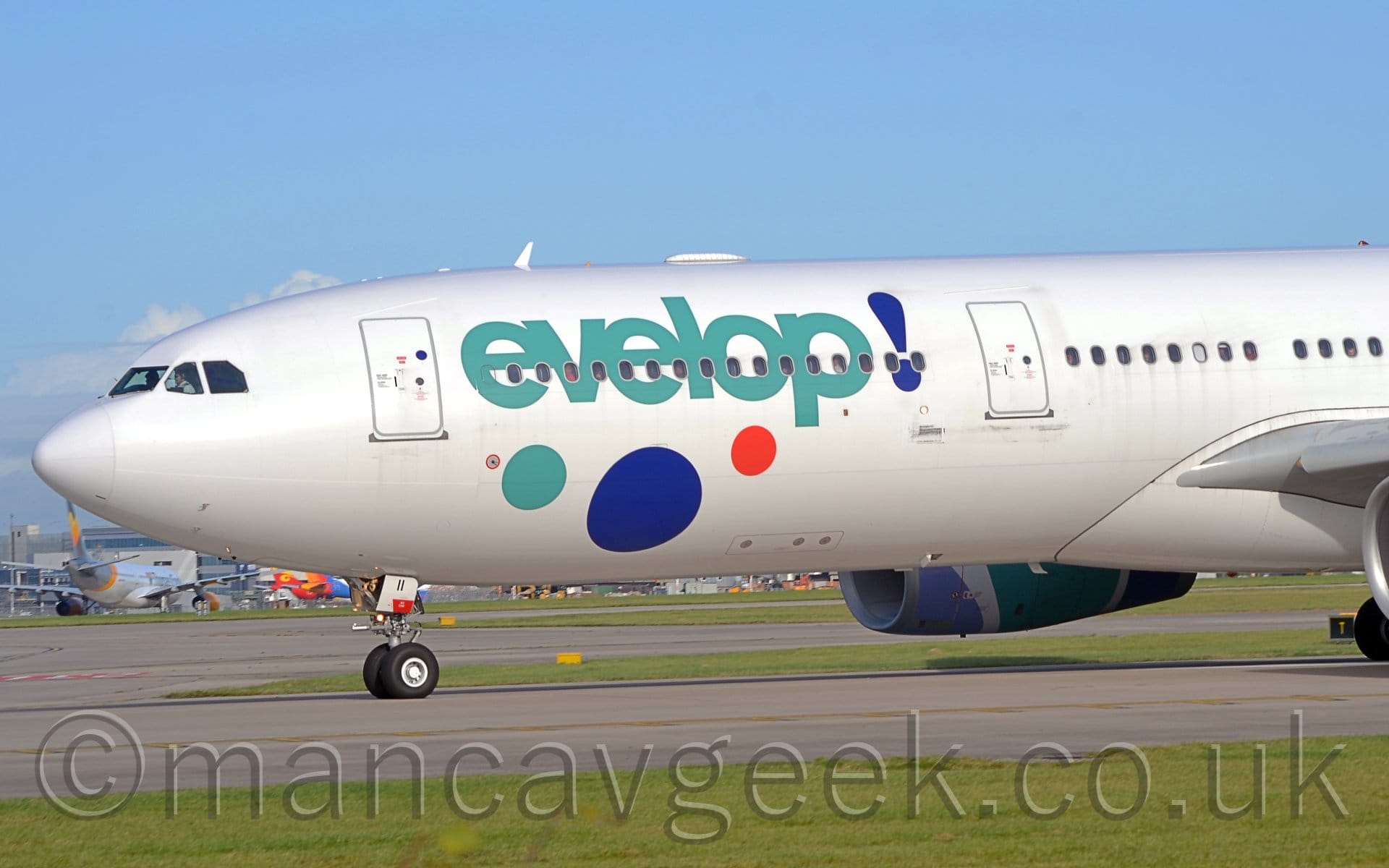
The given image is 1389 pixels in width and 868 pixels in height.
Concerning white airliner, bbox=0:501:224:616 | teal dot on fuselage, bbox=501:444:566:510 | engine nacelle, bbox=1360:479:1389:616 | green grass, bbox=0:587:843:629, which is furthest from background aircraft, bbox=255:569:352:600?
engine nacelle, bbox=1360:479:1389:616

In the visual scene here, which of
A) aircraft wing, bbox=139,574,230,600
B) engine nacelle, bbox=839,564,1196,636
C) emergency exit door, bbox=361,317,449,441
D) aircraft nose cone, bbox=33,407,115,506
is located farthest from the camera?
aircraft wing, bbox=139,574,230,600

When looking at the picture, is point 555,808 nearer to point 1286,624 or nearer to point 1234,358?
point 1234,358

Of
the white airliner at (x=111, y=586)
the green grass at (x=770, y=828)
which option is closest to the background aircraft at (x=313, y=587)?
the white airliner at (x=111, y=586)

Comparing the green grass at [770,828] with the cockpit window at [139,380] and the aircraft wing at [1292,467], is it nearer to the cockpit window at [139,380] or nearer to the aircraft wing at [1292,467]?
the cockpit window at [139,380]

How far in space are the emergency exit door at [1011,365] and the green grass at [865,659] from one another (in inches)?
194

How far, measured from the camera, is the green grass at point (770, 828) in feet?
28.0

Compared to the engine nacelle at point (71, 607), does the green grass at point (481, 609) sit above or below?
above

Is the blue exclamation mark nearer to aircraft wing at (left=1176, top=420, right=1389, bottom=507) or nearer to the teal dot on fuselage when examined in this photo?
aircraft wing at (left=1176, top=420, right=1389, bottom=507)

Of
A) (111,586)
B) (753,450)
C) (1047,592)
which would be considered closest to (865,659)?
(1047,592)

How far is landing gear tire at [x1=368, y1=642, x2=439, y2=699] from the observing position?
726 inches

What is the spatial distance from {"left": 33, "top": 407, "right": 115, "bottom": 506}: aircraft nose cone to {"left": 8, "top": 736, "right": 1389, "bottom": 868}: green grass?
669cm

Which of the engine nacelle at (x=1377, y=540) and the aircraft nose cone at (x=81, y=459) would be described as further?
the engine nacelle at (x=1377, y=540)

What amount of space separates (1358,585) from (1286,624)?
29.0 meters

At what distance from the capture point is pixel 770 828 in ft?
30.5
